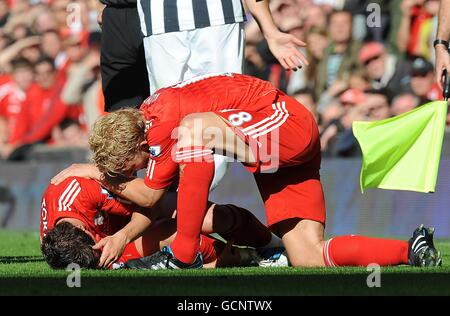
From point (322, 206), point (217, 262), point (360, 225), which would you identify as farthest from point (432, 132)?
point (360, 225)

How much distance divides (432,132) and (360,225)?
3.38m

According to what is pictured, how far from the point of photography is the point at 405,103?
952 centimetres

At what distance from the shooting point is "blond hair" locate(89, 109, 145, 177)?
5.62 metres

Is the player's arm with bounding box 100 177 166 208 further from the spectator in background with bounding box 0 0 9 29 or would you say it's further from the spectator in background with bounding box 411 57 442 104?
the spectator in background with bounding box 0 0 9 29

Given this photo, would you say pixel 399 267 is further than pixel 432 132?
No

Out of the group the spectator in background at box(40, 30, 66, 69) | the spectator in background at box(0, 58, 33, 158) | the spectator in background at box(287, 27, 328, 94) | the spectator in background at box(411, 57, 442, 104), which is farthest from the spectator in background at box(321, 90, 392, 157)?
the spectator in background at box(0, 58, 33, 158)

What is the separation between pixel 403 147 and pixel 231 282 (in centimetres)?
171

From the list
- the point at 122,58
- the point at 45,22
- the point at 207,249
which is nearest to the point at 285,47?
the point at 207,249

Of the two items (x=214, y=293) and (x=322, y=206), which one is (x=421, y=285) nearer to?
(x=214, y=293)

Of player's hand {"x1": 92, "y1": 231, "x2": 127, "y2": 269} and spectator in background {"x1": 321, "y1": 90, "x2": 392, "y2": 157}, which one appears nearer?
player's hand {"x1": 92, "y1": 231, "x2": 127, "y2": 269}

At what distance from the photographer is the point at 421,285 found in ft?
15.7

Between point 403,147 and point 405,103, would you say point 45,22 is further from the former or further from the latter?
point 403,147

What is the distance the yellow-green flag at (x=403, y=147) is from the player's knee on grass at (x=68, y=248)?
1568 mm

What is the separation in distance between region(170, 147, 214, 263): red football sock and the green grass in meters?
0.23
